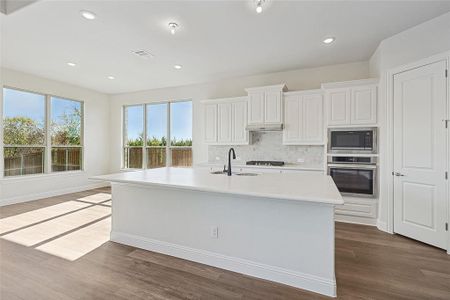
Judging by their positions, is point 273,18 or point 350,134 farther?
point 350,134

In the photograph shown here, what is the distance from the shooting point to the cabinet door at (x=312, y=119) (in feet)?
13.2

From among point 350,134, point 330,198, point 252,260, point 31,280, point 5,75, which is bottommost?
point 31,280

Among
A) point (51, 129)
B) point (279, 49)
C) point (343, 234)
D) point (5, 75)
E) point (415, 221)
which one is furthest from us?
point (51, 129)

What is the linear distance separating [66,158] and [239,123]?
4.66m

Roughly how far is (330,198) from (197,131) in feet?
14.5

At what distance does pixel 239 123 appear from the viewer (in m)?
4.73

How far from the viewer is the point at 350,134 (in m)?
3.62

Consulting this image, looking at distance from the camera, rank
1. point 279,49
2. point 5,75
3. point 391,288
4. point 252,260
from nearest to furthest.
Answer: point 391,288, point 252,260, point 279,49, point 5,75

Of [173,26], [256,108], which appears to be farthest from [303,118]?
[173,26]

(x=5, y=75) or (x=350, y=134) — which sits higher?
(x=5, y=75)

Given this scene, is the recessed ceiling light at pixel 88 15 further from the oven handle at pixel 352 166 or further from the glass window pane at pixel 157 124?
the oven handle at pixel 352 166

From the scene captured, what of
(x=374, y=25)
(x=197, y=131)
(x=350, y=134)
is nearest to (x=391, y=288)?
(x=350, y=134)

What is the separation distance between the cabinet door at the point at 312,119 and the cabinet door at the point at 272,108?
45 cm

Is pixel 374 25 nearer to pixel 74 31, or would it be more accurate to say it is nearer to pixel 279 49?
pixel 279 49
